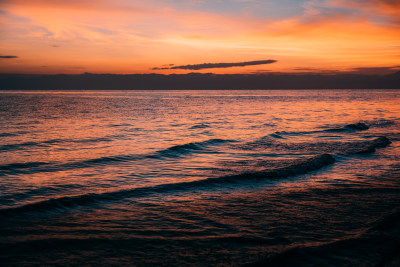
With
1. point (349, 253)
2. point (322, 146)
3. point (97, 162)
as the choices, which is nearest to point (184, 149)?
point (97, 162)

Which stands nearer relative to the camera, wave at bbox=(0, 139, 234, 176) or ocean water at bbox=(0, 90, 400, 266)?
ocean water at bbox=(0, 90, 400, 266)

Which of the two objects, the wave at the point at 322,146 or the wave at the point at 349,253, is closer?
the wave at the point at 349,253

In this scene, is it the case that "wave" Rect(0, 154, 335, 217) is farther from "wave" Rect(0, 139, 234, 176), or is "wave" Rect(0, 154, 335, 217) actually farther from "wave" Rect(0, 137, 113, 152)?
"wave" Rect(0, 137, 113, 152)

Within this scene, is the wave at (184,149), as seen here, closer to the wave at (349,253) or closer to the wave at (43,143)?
the wave at (43,143)

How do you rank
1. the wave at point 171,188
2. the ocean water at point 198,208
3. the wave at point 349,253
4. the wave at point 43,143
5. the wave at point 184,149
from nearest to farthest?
the wave at point 349,253, the ocean water at point 198,208, the wave at point 171,188, the wave at point 184,149, the wave at point 43,143

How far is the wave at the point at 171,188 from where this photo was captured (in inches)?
352

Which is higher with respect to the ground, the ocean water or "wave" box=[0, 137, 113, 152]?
"wave" box=[0, 137, 113, 152]

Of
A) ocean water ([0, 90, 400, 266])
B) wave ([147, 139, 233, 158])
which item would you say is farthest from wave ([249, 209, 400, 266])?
wave ([147, 139, 233, 158])

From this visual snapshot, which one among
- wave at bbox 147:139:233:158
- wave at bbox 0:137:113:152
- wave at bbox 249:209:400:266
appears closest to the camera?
wave at bbox 249:209:400:266

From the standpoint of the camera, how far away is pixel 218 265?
5.65 metres

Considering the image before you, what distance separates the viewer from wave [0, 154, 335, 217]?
352 inches

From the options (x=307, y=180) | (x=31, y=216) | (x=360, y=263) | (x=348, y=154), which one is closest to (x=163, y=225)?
(x=31, y=216)

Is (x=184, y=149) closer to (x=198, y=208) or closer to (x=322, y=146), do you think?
(x=322, y=146)

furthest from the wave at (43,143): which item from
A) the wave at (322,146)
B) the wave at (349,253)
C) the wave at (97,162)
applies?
the wave at (349,253)
